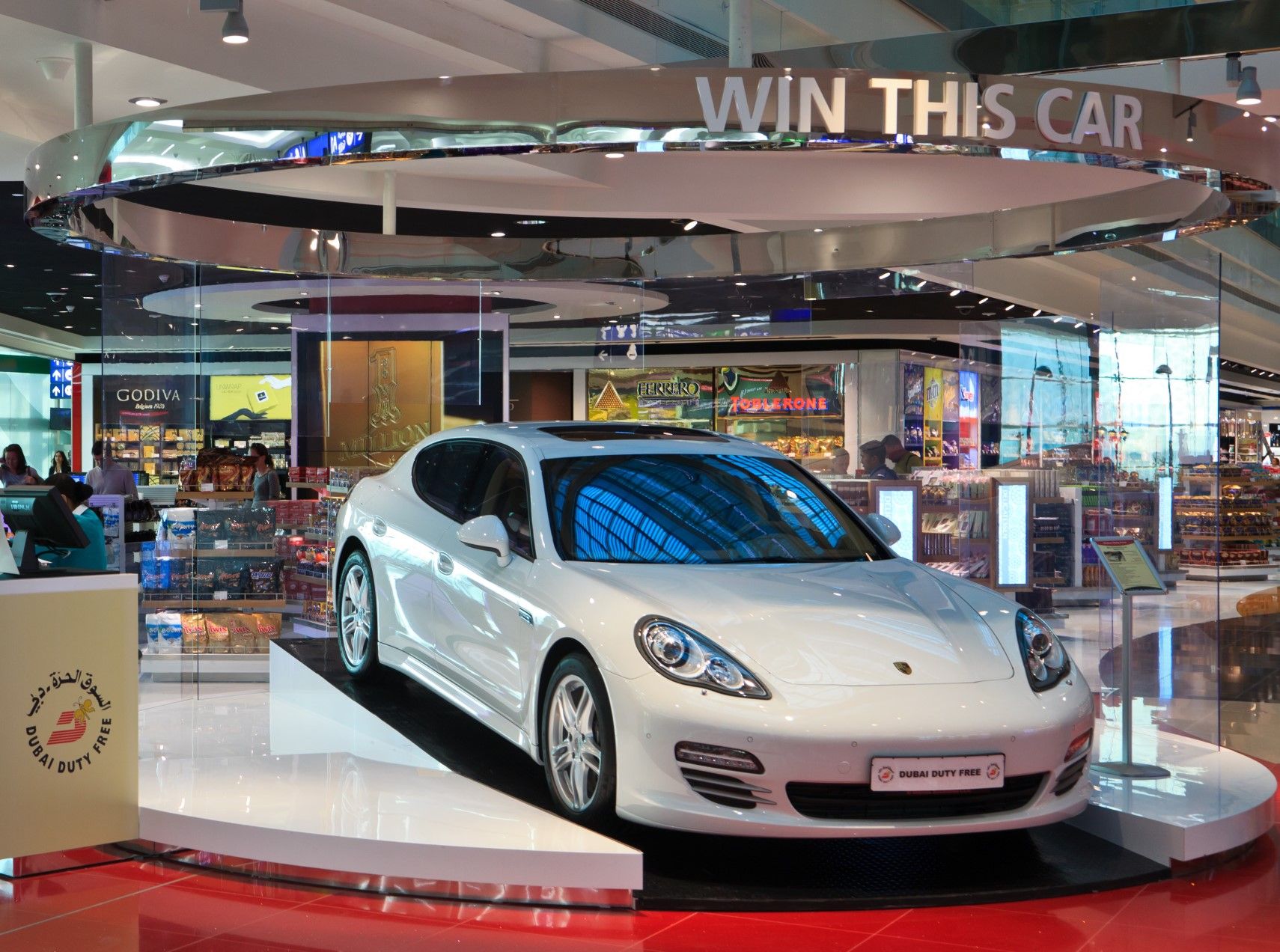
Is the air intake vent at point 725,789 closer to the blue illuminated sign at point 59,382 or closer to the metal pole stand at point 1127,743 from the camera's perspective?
the metal pole stand at point 1127,743

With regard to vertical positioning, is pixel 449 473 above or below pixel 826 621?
above

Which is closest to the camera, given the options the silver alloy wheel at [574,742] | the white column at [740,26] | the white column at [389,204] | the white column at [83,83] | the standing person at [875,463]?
the silver alloy wheel at [574,742]

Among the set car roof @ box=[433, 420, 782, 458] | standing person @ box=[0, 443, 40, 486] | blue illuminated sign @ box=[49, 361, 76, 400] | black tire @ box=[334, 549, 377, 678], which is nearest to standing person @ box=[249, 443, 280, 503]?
standing person @ box=[0, 443, 40, 486]

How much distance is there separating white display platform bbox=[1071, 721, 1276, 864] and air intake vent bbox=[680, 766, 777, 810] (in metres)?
1.34

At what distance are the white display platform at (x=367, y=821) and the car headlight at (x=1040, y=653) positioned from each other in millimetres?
1355

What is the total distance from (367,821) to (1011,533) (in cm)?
753

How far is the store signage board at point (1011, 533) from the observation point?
34.7 feet

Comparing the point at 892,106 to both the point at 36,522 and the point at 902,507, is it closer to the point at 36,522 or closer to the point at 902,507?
the point at 36,522

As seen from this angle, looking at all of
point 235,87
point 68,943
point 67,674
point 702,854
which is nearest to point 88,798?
point 67,674

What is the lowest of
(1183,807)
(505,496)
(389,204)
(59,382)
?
(1183,807)

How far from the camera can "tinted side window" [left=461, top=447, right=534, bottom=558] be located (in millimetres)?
4719

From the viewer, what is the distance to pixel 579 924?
3705 millimetres

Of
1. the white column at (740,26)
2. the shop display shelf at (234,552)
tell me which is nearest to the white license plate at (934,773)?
the white column at (740,26)

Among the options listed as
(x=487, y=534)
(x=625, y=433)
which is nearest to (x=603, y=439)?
(x=625, y=433)
